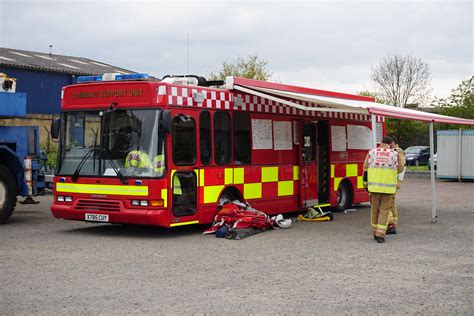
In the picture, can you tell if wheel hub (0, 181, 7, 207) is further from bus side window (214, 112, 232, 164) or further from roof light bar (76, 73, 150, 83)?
bus side window (214, 112, 232, 164)

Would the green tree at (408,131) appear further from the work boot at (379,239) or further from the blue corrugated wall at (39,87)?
the work boot at (379,239)

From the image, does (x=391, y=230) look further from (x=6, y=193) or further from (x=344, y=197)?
(x=6, y=193)

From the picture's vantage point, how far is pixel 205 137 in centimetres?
1251

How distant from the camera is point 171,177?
1174cm

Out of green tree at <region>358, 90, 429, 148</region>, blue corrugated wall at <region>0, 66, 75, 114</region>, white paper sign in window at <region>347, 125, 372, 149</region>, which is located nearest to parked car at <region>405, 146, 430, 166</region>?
green tree at <region>358, 90, 429, 148</region>

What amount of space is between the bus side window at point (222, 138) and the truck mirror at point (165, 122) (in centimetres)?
146

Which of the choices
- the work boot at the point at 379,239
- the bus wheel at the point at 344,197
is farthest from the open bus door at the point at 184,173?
the bus wheel at the point at 344,197

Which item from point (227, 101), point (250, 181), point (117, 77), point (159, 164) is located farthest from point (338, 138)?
point (159, 164)

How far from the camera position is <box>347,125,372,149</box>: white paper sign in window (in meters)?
17.2

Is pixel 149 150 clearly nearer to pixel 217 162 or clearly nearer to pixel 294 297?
pixel 217 162

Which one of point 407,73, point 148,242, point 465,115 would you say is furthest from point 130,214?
point 407,73

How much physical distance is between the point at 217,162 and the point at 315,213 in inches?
119

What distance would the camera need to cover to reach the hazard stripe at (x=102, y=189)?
1167 centimetres

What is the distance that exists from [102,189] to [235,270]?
3924mm
